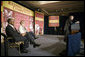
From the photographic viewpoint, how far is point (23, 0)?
183 inches

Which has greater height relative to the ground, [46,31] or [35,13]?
[35,13]

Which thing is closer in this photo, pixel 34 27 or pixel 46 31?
pixel 34 27

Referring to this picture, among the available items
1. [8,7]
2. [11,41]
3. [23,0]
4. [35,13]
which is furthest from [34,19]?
[11,41]

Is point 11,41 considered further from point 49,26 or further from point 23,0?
point 49,26

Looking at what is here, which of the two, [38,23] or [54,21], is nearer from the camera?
[38,23]

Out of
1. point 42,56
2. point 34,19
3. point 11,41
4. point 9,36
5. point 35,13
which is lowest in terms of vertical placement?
point 42,56

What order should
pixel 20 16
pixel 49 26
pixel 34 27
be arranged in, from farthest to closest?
pixel 49 26 → pixel 34 27 → pixel 20 16

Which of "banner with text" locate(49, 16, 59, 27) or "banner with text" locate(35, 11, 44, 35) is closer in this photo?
"banner with text" locate(35, 11, 44, 35)

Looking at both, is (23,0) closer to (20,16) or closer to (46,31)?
(20,16)

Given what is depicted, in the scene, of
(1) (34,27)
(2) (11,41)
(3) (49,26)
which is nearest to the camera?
(2) (11,41)

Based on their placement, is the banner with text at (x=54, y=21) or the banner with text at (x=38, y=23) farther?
the banner with text at (x=54, y=21)

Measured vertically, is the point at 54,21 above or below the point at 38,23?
above

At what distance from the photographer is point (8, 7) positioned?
4164mm

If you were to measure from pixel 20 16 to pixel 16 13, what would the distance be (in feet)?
1.49
